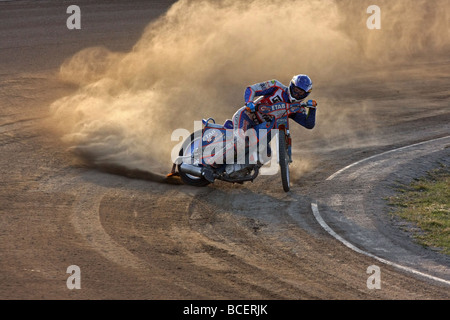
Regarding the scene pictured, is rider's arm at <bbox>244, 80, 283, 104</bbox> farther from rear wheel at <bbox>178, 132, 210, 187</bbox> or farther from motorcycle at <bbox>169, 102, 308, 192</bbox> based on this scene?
rear wheel at <bbox>178, 132, 210, 187</bbox>

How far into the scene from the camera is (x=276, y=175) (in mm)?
14477

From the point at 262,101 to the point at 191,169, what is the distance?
1987mm

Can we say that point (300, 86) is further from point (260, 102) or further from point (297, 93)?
point (260, 102)

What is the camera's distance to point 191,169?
1330 cm

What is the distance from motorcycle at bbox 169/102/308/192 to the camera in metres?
13.1

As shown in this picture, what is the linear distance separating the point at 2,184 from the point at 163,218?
11.8 ft

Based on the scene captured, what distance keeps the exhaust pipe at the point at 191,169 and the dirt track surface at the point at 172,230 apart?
373 mm

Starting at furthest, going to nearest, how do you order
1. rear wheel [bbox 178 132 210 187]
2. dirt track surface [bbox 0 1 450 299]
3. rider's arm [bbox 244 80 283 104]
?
rear wheel [bbox 178 132 210 187]
rider's arm [bbox 244 80 283 104]
dirt track surface [bbox 0 1 450 299]

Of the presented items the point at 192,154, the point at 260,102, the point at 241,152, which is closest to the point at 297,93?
the point at 260,102

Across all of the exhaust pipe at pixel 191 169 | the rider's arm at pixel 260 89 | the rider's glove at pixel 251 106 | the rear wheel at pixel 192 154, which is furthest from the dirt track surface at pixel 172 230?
the rider's arm at pixel 260 89

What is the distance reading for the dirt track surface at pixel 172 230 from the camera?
359 inches

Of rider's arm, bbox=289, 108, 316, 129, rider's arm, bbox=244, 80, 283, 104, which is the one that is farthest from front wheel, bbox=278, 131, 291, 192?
rider's arm, bbox=244, 80, 283, 104

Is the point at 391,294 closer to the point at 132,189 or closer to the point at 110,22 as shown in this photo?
the point at 132,189

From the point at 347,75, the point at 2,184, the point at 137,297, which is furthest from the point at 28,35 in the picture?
the point at 137,297
